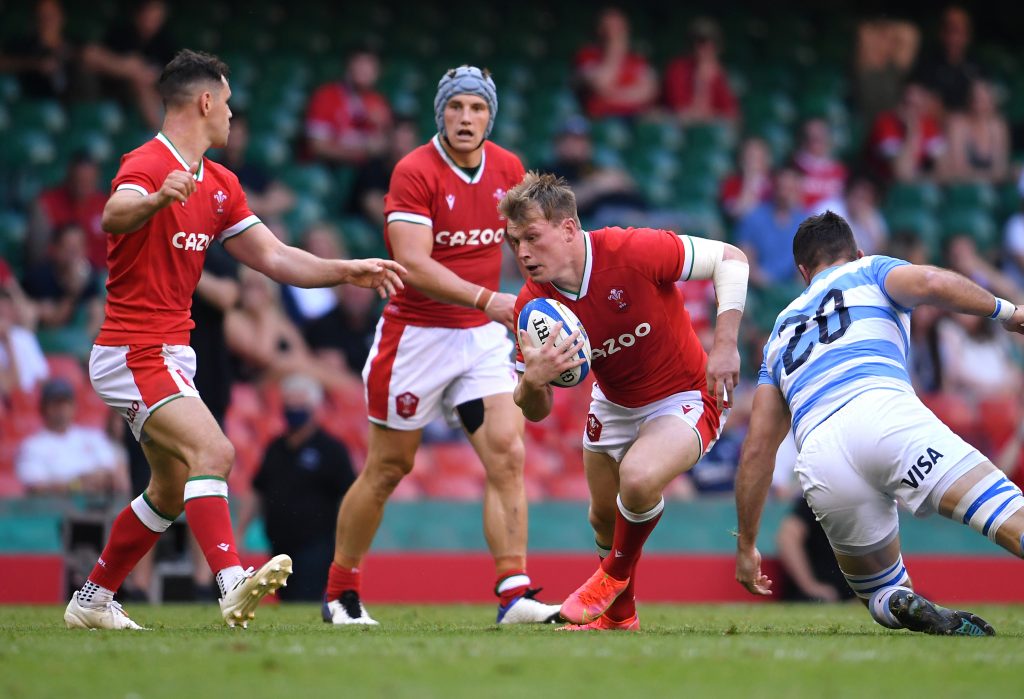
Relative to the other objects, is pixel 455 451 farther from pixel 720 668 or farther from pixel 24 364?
pixel 720 668

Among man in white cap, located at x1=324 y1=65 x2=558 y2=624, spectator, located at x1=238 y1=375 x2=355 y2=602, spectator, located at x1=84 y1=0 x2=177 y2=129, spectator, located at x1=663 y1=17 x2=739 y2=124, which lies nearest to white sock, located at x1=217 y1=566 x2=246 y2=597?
man in white cap, located at x1=324 y1=65 x2=558 y2=624

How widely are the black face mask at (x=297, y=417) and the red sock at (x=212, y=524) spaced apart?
15.3 feet

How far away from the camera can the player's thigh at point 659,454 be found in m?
7.10

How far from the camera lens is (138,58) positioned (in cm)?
1504

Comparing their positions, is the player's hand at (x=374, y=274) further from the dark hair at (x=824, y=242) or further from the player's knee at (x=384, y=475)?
the dark hair at (x=824, y=242)

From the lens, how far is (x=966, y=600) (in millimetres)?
12641

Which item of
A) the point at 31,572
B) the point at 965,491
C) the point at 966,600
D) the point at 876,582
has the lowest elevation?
the point at 966,600

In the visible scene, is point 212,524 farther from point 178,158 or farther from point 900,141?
point 900,141

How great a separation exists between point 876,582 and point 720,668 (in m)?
1.82

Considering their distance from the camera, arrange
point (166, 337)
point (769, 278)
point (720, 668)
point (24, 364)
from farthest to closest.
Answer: point (769, 278) < point (24, 364) < point (166, 337) < point (720, 668)

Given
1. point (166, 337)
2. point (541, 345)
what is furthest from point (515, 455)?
point (166, 337)

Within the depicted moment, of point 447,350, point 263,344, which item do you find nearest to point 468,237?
point 447,350

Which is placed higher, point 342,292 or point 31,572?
point 342,292

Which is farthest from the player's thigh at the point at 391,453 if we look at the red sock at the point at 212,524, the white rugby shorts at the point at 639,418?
the red sock at the point at 212,524
